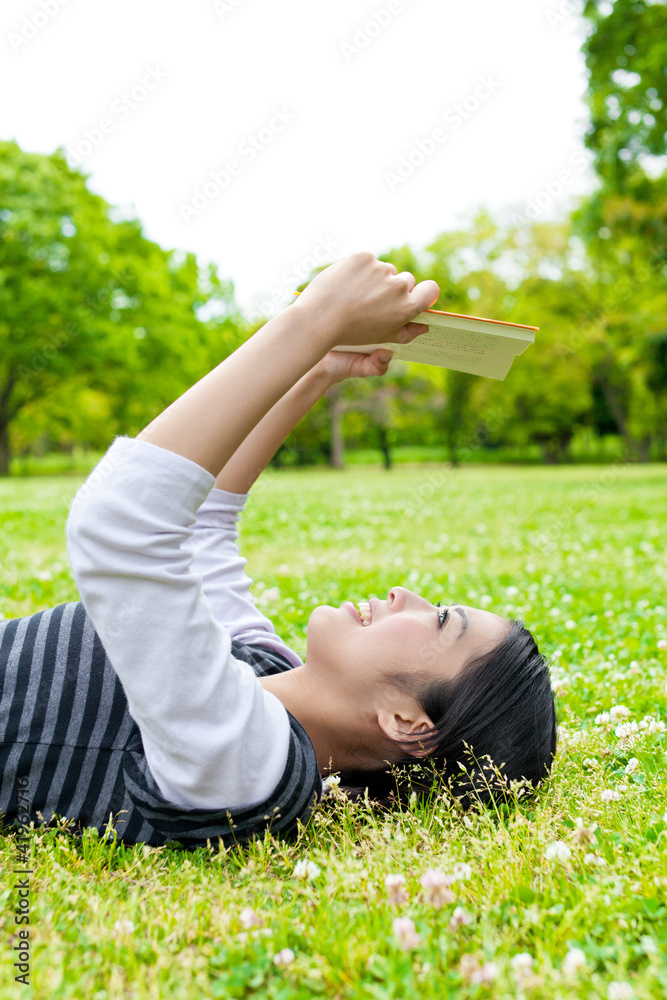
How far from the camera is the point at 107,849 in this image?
222 centimetres

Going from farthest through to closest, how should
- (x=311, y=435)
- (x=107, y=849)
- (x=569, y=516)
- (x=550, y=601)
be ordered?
1. (x=311, y=435)
2. (x=569, y=516)
3. (x=550, y=601)
4. (x=107, y=849)

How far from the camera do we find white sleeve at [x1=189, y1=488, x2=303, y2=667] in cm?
295

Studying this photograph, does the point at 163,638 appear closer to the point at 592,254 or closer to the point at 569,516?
the point at 569,516

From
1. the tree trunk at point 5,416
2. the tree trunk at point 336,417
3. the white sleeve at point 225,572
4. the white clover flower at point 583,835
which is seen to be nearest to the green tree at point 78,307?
the tree trunk at point 5,416

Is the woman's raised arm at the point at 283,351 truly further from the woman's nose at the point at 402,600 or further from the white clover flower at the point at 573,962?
the white clover flower at the point at 573,962

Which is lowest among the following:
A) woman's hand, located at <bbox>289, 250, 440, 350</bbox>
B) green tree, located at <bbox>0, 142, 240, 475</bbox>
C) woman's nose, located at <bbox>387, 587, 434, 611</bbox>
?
woman's nose, located at <bbox>387, 587, 434, 611</bbox>

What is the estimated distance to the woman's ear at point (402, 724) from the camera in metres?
2.39

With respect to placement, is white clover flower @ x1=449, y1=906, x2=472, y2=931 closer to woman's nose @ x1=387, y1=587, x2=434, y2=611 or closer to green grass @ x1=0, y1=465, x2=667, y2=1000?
green grass @ x1=0, y1=465, x2=667, y2=1000

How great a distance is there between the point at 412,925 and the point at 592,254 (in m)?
24.6

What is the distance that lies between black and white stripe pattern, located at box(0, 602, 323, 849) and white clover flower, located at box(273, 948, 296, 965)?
0.45 meters

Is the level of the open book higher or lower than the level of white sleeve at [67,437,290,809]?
higher

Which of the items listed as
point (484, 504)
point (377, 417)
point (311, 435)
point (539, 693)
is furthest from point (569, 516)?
point (311, 435)

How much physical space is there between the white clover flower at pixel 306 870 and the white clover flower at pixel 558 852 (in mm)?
635

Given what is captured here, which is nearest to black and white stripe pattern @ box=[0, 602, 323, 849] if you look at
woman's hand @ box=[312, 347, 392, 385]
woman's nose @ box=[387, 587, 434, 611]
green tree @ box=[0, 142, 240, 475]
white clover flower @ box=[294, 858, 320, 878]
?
white clover flower @ box=[294, 858, 320, 878]
